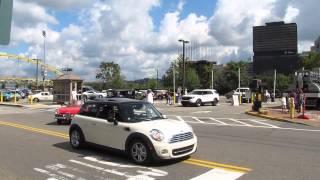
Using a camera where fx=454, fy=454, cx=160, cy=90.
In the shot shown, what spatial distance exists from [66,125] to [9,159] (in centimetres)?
999

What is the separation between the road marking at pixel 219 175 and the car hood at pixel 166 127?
127 cm

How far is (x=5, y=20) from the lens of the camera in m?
6.35

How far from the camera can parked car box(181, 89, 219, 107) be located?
42500mm

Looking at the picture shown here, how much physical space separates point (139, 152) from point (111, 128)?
4.15 ft

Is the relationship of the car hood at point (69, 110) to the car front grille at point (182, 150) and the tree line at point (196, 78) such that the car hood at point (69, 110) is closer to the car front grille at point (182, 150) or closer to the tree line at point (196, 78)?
the car front grille at point (182, 150)

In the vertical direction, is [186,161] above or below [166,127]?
below

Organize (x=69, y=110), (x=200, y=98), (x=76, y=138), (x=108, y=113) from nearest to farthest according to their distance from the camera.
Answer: (x=108, y=113) → (x=76, y=138) → (x=69, y=110) → (x=200, y=98)

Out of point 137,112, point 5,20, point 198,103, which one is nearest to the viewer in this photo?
point 5,20

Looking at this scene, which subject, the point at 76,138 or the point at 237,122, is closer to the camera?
the point at 76,138

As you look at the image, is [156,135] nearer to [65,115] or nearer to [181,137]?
[181,137]

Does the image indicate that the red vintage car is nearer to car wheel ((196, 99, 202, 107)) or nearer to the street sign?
the street sign

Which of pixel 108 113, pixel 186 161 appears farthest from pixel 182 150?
pixel 108 113

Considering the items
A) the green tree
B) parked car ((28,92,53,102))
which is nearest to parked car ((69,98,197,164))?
parked car ((28,92,53,102))

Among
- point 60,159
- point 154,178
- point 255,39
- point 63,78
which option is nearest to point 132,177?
point 154,178
